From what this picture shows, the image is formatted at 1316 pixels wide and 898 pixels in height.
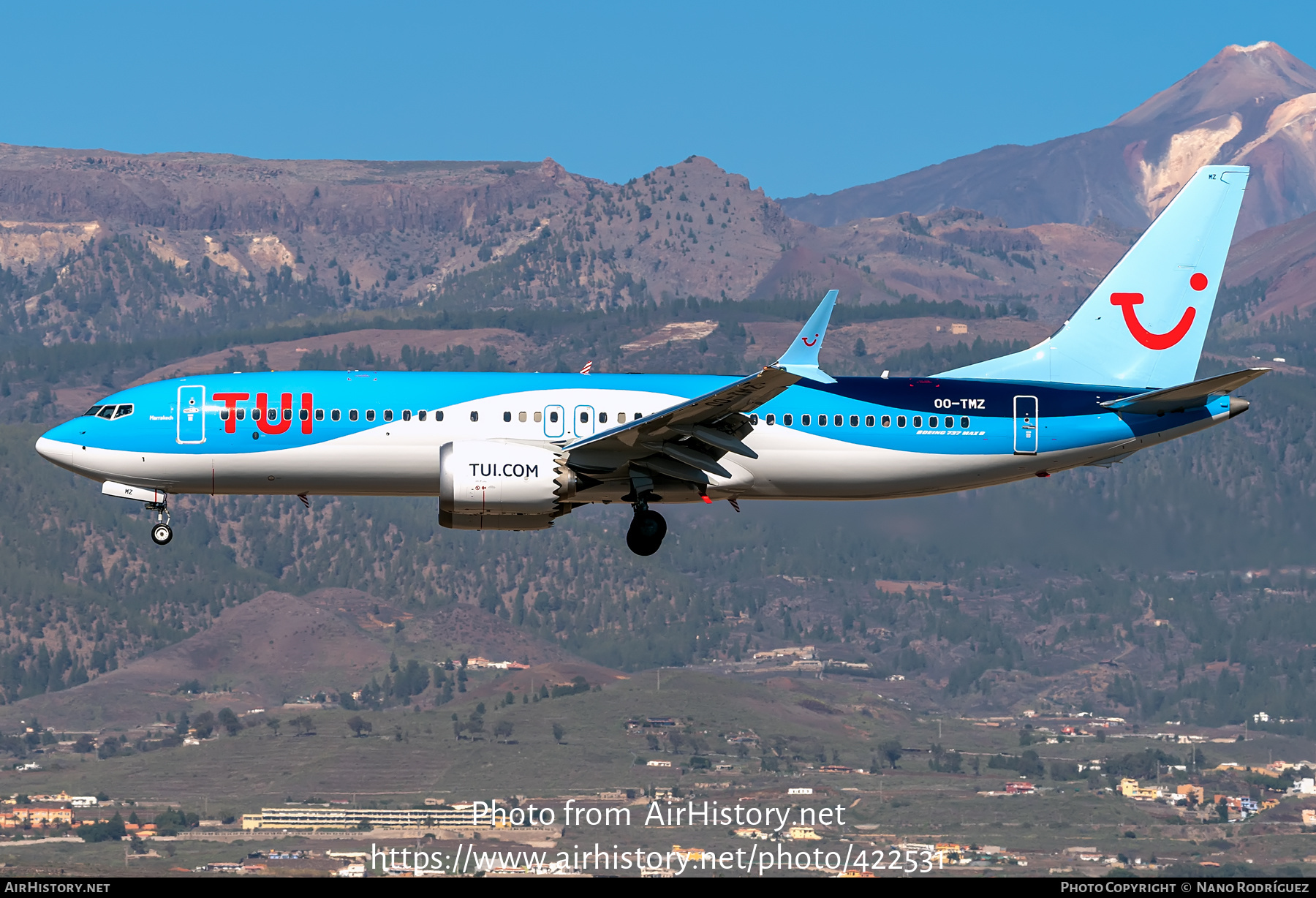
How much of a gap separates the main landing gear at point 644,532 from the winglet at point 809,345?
18.5 feet

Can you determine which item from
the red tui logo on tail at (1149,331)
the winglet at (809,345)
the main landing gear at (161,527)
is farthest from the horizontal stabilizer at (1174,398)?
the main landing gear at (161,527)

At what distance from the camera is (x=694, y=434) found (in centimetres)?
4959

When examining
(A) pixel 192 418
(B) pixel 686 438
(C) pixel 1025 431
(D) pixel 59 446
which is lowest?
(B) pixel 686 438

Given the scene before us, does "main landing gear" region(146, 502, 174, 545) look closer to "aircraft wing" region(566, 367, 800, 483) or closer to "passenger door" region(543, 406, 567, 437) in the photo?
"passenger door" region(543, 406, 567, 437)

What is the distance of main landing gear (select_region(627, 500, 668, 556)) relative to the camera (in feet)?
169

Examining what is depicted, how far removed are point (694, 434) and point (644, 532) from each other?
354cm

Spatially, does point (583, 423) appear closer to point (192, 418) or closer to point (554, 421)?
point (554, 421)

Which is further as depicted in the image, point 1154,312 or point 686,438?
point 1154,312

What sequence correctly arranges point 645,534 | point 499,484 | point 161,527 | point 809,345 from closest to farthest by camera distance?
1. point 499,484
2. point 809,345
3. point 645,534
4. point 161,527

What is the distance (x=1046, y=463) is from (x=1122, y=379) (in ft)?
16.7

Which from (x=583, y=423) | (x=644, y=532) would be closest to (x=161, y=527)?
(x=583, y=423)

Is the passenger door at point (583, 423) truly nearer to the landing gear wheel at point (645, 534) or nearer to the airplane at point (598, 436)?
the airplane at point (598, 436)

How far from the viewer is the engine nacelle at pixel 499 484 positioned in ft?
160
